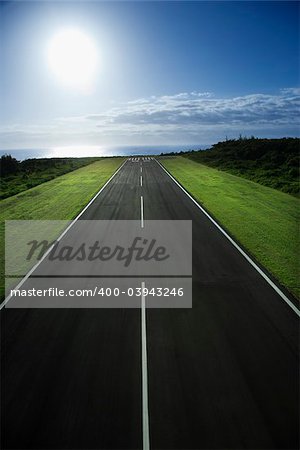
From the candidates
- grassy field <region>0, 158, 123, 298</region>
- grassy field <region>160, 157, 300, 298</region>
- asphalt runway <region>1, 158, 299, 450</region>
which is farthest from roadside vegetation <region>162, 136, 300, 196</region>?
asphalt runway <region>1, 158, 299, 450</region>

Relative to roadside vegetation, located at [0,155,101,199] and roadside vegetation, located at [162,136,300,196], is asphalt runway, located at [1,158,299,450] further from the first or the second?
roadside vegetation, located at [0,155,101,199]

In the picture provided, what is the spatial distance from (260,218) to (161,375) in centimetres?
1563

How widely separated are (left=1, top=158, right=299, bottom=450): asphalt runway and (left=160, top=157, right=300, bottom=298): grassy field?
2.51 meters

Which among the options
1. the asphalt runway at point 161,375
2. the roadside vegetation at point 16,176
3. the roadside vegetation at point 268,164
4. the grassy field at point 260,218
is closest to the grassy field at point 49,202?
the roadside vegetation at point 16,176

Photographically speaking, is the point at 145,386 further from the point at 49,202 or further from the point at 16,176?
the point at 16,176

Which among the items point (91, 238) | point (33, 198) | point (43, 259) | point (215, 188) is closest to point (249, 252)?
point (91, 238)

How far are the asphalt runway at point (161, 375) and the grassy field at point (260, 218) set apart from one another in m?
2.51

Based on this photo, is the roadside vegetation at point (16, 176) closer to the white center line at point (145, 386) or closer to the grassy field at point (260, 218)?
the grassy field at point (260, 218)

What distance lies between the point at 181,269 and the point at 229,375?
19.7 ft

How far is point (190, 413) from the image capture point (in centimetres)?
668

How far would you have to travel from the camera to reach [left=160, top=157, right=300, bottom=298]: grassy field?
1423 cm

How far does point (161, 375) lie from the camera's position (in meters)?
7.72

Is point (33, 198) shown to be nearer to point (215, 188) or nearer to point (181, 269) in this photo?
point (215, 188)

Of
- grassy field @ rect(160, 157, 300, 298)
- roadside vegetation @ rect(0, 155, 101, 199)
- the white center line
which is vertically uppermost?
roadside vegetation @ rect(0, 155, 101, 199)
